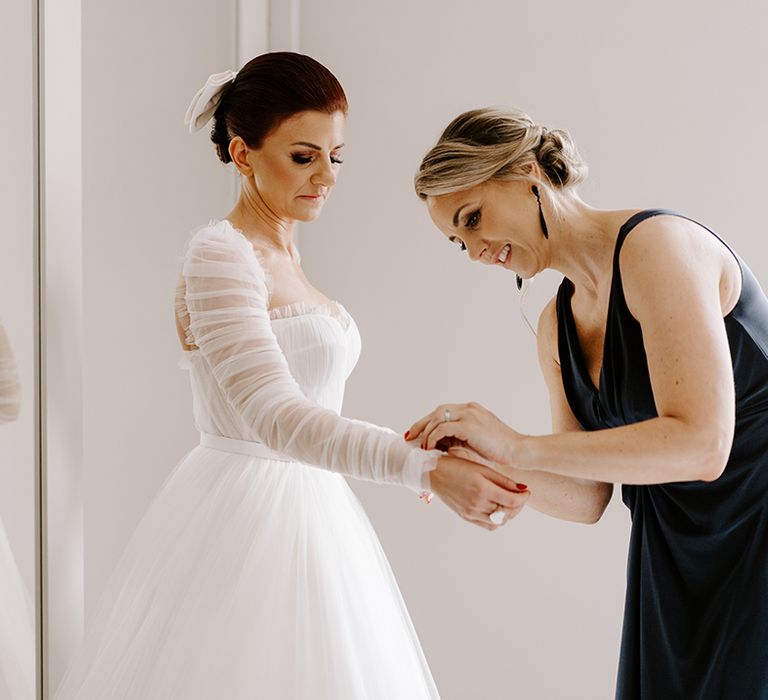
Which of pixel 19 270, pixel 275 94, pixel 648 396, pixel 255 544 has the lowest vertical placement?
pixel 255 544

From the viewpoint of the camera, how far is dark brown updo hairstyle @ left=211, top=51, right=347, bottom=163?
168cm

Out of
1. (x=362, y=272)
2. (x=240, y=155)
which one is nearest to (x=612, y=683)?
(x=362, y=272)

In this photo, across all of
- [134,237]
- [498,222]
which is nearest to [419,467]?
[498,222]

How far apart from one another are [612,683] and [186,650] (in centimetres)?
146

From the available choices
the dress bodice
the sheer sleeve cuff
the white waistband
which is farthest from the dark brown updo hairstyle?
the sheer sleeve cuff

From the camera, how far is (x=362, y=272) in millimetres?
2699

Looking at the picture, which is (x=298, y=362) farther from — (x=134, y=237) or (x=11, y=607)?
(x=134, y=237)

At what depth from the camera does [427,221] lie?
2635 mm

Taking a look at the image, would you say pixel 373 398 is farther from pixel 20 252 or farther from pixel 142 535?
pixel 20 252

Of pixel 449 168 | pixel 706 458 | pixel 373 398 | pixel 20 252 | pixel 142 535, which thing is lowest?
pixel 142 535

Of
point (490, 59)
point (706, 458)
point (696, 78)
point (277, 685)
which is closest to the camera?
point (706, 458)

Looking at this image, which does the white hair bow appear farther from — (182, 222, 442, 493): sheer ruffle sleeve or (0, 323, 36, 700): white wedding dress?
(0, 323, 36, 700): white wedding dress

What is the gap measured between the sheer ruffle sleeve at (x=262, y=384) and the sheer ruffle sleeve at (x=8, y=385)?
31 centimetres

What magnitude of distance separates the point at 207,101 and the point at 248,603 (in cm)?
92
